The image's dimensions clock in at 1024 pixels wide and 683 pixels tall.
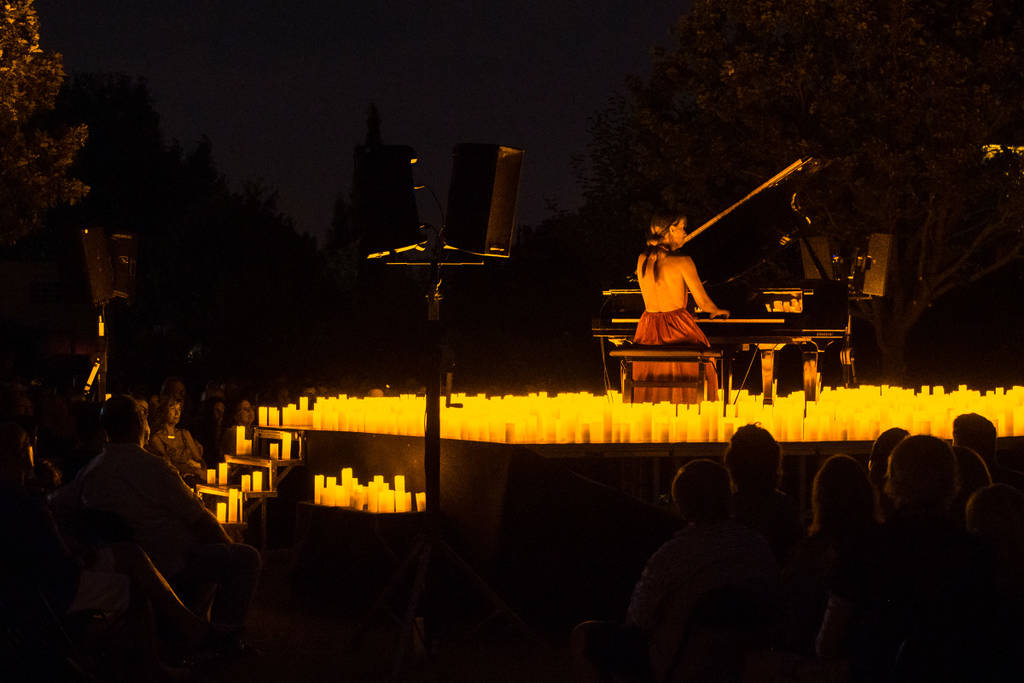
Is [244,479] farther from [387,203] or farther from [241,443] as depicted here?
[387,203]

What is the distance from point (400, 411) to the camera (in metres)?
9.38

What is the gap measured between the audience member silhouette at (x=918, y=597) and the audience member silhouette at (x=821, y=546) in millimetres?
739

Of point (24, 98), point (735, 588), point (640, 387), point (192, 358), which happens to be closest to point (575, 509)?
point (735, 588)

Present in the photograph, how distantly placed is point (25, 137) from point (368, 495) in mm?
15293

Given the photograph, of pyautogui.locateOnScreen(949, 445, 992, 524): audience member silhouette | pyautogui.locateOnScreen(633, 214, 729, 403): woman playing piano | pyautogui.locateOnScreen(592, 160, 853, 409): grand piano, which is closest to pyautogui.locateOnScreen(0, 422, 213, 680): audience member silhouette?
pyautogui.locateOnScreen(949, 445, 992, 524): audience member silhouette

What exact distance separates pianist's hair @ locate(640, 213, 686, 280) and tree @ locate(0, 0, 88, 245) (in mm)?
11093

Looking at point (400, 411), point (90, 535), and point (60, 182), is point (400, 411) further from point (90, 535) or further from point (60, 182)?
point (60, 182)

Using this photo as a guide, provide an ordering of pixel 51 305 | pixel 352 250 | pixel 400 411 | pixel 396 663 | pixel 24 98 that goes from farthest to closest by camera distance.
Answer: pixel 352 250 → pixel 51 305 → pixel 24 98 → pixel 400 411 → pixel 396 663

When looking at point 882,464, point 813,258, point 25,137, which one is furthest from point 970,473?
point 25,137

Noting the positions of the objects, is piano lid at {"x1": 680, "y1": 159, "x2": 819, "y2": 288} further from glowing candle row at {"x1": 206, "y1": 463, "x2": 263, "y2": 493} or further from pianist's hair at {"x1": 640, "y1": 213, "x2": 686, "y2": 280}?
glowing candle row at {"x1": 206, "y1": 463, "x2": 263, "y2": 493}

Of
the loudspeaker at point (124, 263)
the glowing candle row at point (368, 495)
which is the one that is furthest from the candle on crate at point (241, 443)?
the loudspeaker at point (124, 263)

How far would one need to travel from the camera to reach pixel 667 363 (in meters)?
12.0

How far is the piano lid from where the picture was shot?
1312 cm

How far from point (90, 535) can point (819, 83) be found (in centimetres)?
1826
